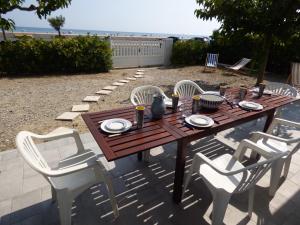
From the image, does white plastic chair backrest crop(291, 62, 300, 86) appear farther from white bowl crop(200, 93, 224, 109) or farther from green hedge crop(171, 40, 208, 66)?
green hedge crop(171, 40, 208, 66)

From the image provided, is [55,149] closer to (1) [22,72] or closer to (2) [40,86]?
(2) [40,86]

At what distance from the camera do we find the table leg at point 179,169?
1623 millimetres

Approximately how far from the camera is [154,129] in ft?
5.32

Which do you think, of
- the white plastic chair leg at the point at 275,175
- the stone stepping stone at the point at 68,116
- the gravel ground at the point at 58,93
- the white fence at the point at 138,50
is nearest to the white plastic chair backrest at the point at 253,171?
the white plastic chair leg at the point at 275,175

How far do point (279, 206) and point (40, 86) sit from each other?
5.35 meters

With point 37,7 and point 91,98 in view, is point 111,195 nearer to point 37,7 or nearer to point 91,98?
point 91,98

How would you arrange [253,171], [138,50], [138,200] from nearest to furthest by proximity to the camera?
1. [253,171]
2. [138,200]
3. [138,50]

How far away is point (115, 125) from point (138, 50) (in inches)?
269

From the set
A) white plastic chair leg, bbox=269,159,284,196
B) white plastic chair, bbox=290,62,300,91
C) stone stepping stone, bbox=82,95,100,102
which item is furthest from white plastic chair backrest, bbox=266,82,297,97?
stone stepping stone, bbox=82,95,100,102

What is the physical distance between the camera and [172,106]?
198 centimetres

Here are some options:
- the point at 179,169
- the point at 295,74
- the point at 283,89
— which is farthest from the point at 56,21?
the point at 179,169

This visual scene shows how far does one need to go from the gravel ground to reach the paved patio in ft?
3.00

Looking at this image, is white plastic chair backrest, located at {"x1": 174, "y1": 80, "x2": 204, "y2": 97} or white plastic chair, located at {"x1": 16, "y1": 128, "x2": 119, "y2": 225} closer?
white plastic chair, located at {"x1": 16, "y1": 128, "x2": 119, "y2": 225}

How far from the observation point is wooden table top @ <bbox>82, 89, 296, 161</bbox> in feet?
4.54
